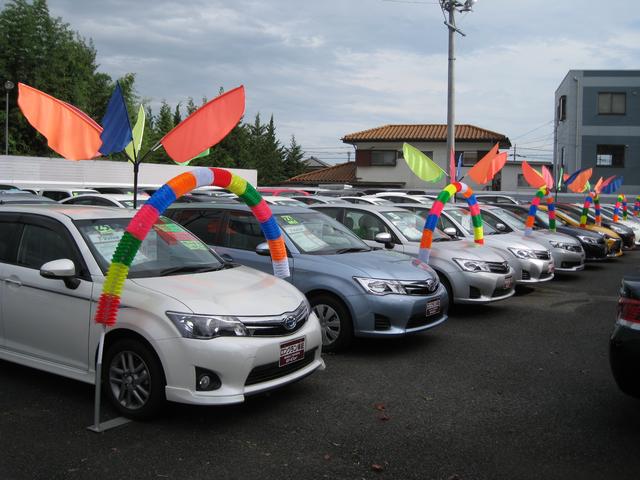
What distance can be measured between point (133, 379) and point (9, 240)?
192 cm

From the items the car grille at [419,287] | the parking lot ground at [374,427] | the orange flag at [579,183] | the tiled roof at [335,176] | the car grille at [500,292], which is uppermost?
the tiled roof at [335,176]

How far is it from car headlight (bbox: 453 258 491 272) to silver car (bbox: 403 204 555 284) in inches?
62.6

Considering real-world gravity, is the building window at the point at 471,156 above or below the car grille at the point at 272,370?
above

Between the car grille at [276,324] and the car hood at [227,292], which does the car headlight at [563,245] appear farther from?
the car grille at [276,324]

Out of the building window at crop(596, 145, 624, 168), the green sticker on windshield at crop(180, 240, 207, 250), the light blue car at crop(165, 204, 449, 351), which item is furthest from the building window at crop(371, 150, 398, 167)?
the green sticker on windshield at crop(180, 240, 207, 250)

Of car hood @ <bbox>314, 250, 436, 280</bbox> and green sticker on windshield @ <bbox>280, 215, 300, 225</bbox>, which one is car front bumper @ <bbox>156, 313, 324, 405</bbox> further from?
green sticker on windshield @ <bbox>280, 215, 300, 225</bbox>

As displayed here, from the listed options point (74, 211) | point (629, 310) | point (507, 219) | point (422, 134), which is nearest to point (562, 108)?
point (422, 134)

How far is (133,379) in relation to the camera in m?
4.47

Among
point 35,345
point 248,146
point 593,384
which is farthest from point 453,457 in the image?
point 248,146

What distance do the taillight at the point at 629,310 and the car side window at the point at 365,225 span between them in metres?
4.82

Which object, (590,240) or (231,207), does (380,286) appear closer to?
(231,207)

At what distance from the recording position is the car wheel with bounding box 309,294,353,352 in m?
6.38

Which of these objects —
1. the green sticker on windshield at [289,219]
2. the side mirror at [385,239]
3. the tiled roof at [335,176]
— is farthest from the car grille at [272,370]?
the tiled roof at [335,176]

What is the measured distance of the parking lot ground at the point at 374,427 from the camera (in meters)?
3.83
